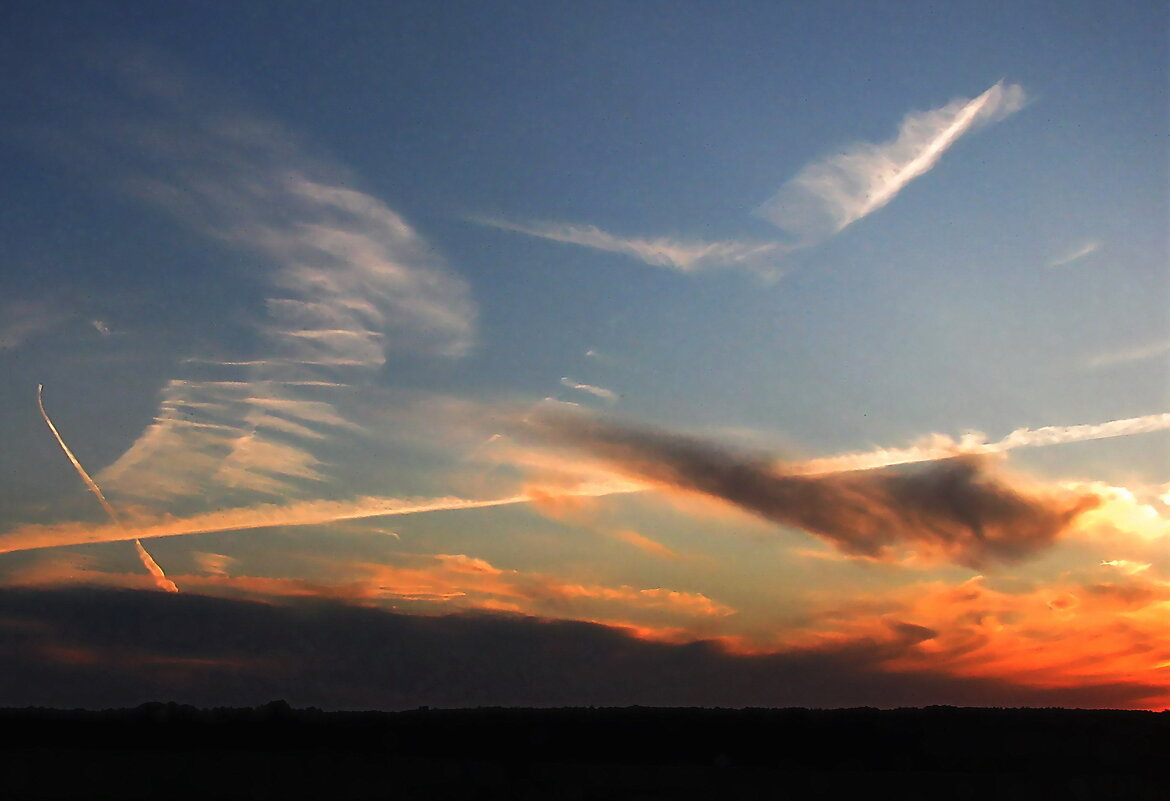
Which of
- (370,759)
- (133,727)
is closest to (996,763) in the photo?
(370,759)

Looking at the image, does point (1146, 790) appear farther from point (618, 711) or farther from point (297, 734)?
point (297, 734)

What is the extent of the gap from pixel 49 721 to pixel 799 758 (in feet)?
125

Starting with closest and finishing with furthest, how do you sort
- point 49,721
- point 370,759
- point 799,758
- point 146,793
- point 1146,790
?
point 146,793 → point 1146,790 → point 370,759 → point 799,758 → point 49,721

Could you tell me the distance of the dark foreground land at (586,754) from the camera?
37.8m

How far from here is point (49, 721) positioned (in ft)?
164

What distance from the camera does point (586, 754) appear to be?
1836 inches

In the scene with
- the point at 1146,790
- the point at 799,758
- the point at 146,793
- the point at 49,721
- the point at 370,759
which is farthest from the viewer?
the point at 49,721

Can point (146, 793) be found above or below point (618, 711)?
below

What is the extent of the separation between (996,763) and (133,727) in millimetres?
42015

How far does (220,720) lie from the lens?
49094mm

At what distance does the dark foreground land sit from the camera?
124 feet

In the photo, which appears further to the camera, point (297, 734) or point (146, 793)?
point (297, 734)

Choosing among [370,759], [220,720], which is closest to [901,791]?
[370,759]

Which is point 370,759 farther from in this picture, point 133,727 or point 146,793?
point 133,727
